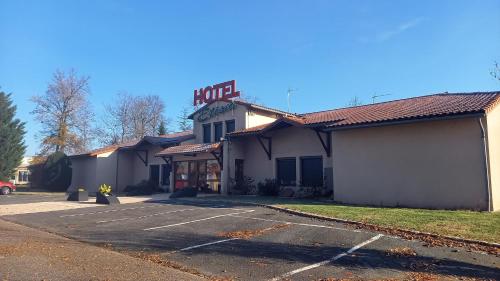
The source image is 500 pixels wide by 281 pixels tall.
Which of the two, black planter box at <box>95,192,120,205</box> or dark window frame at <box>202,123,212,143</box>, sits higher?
dark window frame at <box>202,123,212,143</box>

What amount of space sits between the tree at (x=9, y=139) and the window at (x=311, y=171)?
105 ft

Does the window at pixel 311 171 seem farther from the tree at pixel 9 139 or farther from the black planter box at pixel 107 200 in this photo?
the tree at pixel 9 139

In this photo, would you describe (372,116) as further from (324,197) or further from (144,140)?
(144,140)

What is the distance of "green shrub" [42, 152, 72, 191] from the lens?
1480 inches

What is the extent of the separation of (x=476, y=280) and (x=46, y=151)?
2000 inches

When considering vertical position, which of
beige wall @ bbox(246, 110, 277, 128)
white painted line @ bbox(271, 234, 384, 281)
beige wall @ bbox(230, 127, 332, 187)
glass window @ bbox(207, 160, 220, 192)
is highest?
beige wall @ bbox(246, 110, 277, 128)

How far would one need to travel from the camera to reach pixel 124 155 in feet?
112

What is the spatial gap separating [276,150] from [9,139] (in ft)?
101

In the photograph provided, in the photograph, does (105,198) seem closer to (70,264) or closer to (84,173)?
(70,264)

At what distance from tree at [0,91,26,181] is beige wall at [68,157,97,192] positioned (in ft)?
23.1

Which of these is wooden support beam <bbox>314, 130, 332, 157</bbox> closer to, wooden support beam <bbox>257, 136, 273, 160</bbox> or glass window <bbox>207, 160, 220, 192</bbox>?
wooden support beam <bbox>257, 136, 273, 160</bbox>

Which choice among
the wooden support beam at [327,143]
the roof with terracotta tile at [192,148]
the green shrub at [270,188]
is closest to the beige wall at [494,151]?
the wooden support beam at [327,143]

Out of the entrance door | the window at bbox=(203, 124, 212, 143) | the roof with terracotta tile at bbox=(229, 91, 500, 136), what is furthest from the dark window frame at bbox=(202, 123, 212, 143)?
the roof with terracotta tile at bbox=(229, 91, 500, 136)

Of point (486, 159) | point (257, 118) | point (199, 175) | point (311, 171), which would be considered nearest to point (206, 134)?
point (199, 175)
